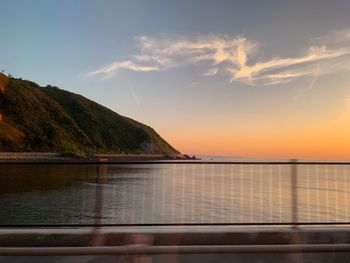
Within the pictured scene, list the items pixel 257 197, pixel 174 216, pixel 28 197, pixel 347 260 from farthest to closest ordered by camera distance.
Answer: pixel 28 197 < pixel 257 197 < pixel 174 216 < pixel 347 260

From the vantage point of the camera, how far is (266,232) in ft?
21.4

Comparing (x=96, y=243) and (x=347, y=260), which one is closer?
(x=347, y=260)

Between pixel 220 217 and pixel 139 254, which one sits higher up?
pixel 139 254

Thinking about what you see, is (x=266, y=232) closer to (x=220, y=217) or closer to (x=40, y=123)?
(x=220, y=217)

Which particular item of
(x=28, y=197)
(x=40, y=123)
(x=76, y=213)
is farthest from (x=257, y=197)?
(x=40, y=123)

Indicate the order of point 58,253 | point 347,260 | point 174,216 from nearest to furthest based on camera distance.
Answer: point 58,253 < point 347,260 < point 174,216

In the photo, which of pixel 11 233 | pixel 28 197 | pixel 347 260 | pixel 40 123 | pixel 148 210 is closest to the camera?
pixel 347 260

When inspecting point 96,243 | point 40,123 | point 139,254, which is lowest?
point 96,243

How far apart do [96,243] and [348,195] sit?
54.2 meters

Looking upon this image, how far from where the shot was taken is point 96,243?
20.8ft

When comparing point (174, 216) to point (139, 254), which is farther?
point (174, 216)

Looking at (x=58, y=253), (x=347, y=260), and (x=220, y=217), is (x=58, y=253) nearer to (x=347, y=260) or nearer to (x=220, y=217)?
(x=347, y=260)

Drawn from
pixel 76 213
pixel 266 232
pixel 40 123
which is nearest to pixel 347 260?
pixel 266 232

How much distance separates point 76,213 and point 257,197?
19458 mm
